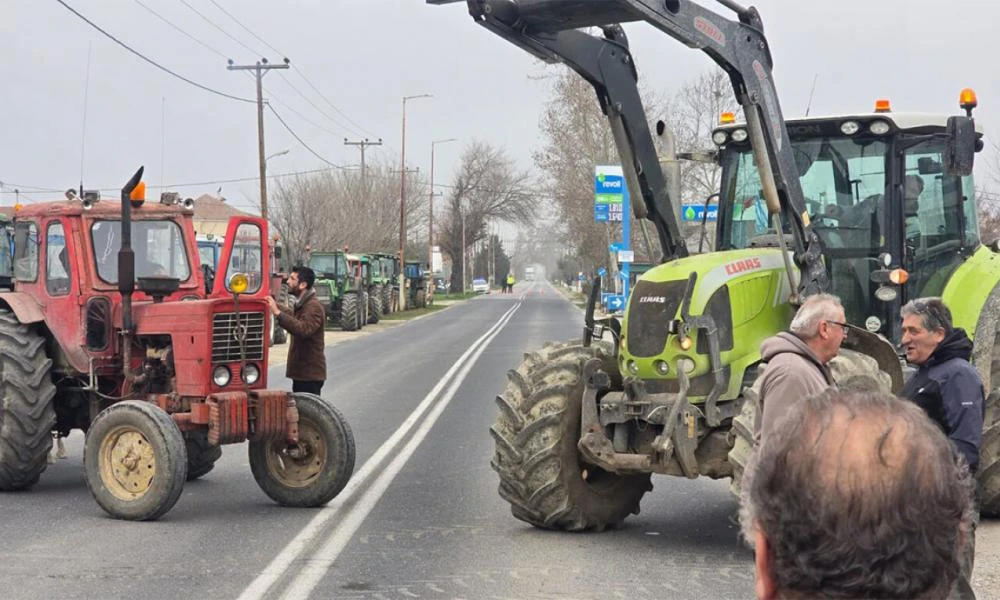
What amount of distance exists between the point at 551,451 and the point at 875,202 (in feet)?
9.94

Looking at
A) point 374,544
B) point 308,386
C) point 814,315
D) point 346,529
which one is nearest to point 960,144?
point 814,315

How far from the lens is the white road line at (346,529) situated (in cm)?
755

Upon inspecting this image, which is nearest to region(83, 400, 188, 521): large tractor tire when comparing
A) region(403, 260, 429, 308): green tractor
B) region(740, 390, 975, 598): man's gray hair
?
region(740, 390, 975, 598): man's gray hair

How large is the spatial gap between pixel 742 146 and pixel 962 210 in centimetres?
173

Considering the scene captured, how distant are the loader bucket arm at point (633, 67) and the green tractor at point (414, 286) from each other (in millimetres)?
60547

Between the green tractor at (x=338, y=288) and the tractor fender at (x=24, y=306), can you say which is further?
the green tractor at (x=338, y=288)

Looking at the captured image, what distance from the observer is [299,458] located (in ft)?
34.6

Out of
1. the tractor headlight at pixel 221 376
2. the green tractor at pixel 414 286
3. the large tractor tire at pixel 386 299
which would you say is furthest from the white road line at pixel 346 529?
the green tractor at pixel 414 286

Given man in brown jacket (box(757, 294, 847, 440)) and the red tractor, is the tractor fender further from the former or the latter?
man in brown jacket (box(757, 294, 847, 440))

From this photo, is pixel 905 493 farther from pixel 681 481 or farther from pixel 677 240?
pixel 681 481

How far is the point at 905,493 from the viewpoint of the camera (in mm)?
1855

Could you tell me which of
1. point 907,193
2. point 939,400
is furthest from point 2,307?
point 939,400

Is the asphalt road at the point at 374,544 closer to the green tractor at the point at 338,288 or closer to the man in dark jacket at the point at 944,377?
the man in dark jacket at the point at 944,377

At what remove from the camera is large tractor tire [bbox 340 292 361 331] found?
42.5 meters
